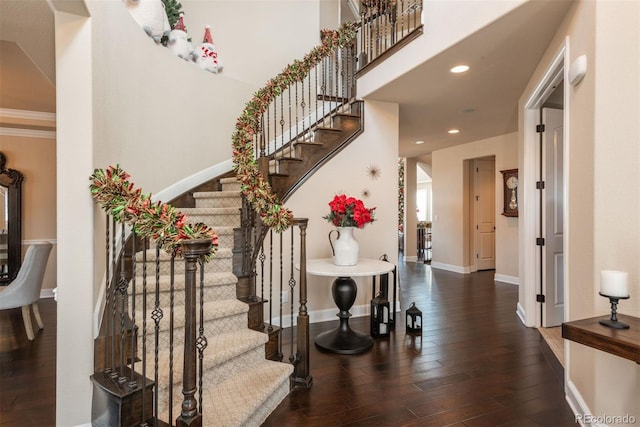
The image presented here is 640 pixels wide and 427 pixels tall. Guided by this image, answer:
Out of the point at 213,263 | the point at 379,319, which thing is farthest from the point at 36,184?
the point at 379,319

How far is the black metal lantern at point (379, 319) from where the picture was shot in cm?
354

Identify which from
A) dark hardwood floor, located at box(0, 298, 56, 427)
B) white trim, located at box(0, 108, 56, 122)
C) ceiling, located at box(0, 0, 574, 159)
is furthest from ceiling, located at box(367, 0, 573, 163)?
white trim, located at box(0, 108, 56, 122)

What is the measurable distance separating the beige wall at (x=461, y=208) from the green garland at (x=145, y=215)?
599 centimetres

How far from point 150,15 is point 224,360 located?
3382mm

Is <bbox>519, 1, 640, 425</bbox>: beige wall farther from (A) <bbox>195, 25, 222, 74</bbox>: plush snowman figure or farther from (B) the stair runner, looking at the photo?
(A) <bbox>195, 25, 222, 74</bbox>: plush snowman figure

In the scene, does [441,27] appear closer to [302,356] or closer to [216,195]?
[216,195]

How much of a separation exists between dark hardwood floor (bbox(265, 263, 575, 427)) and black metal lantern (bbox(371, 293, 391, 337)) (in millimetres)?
106

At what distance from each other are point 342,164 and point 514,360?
262cm

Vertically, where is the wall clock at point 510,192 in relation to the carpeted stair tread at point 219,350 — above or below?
above

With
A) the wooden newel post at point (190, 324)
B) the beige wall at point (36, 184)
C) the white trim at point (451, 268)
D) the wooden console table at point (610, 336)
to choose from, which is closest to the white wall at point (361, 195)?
the wooden newel post at point (190, 324)

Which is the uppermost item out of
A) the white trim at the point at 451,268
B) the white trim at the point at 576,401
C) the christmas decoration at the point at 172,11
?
the christmas decoration at the point at 172,11

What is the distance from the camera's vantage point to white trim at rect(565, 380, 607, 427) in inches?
81.9

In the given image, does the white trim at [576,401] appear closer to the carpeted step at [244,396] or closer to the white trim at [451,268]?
the carpeted step at [244,396]

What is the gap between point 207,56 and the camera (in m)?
4.38
